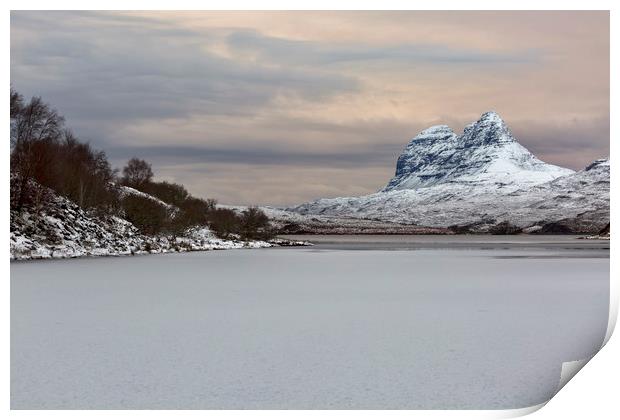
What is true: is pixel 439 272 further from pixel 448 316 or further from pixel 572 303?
pixel 448 316

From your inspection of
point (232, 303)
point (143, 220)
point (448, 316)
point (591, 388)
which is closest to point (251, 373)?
point (591, 388)

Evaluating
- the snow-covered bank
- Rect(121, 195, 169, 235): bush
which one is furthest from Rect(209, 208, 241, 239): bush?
the snow-covered bank

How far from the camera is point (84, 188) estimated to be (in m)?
55.8

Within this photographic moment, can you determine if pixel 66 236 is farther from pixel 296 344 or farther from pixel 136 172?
pixel 136 172

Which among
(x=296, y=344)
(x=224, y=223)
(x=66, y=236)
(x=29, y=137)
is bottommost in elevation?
(x=296, y=344)

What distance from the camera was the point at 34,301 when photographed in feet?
55.0

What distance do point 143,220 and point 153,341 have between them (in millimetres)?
49770

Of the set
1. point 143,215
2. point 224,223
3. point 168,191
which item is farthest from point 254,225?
point 143,215

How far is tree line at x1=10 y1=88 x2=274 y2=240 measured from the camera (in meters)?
45.2

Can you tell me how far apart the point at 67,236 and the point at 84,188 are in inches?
564

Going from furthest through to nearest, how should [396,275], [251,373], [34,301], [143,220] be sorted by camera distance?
[143,220]
[396,275]
[34,301]
[251,373]

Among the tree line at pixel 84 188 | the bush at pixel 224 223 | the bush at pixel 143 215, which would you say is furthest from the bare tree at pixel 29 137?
the bush at pixel 224 223

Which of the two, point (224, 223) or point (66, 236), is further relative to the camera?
point (224, 223)

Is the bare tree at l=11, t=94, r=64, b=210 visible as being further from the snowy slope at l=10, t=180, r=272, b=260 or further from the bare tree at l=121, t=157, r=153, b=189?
the bare tree at l=121, t=157, r=153, b=189
